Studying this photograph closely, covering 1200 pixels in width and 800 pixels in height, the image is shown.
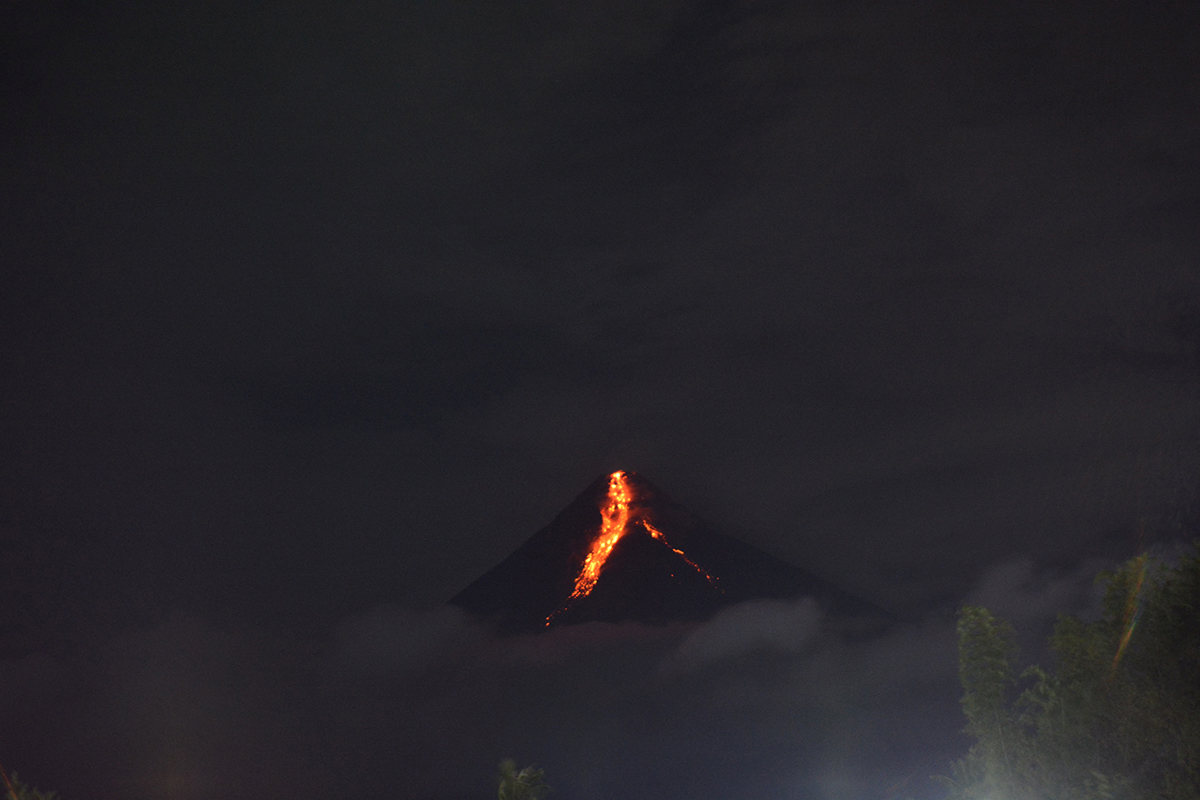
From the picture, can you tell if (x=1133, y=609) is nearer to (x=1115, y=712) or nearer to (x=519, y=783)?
(x=1115, y=712)

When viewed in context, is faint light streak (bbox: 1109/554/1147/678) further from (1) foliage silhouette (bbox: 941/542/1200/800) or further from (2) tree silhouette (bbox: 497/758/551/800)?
(2) tree silhouette (bbox: 497/758/551/800)

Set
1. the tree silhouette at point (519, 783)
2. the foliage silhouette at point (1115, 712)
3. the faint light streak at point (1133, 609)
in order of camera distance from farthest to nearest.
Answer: the tree silhouette at point (519, 783), the faint light streak at point (1133, 609), the foliage silhouette at point (1115, 712)

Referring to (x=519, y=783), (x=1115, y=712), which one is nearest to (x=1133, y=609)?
(x=1115, y=712)

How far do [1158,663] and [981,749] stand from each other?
15.8 metres

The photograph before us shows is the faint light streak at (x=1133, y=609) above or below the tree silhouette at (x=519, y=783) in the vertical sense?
above

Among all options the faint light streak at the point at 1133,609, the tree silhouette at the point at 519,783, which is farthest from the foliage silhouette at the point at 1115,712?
the tree silhouette at the point at 519,783

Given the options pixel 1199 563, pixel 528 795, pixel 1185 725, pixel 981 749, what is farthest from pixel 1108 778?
pixel 528 795

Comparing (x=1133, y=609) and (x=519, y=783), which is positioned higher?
(x=1133, y=609)

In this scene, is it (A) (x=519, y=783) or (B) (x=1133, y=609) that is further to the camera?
(A) (x=519, y=783)

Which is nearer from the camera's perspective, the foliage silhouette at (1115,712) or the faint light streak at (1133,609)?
the foliage silhouette at (1115,712)

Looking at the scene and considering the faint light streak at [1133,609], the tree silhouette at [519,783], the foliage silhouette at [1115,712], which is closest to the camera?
the foliage silhouette at [1115,712]

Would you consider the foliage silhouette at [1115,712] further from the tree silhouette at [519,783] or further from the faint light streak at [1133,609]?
the tree silhouette at [519,783]

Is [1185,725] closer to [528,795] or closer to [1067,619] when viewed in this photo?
[1067,619]

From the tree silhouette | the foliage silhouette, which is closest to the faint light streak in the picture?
the foliage silhouette
